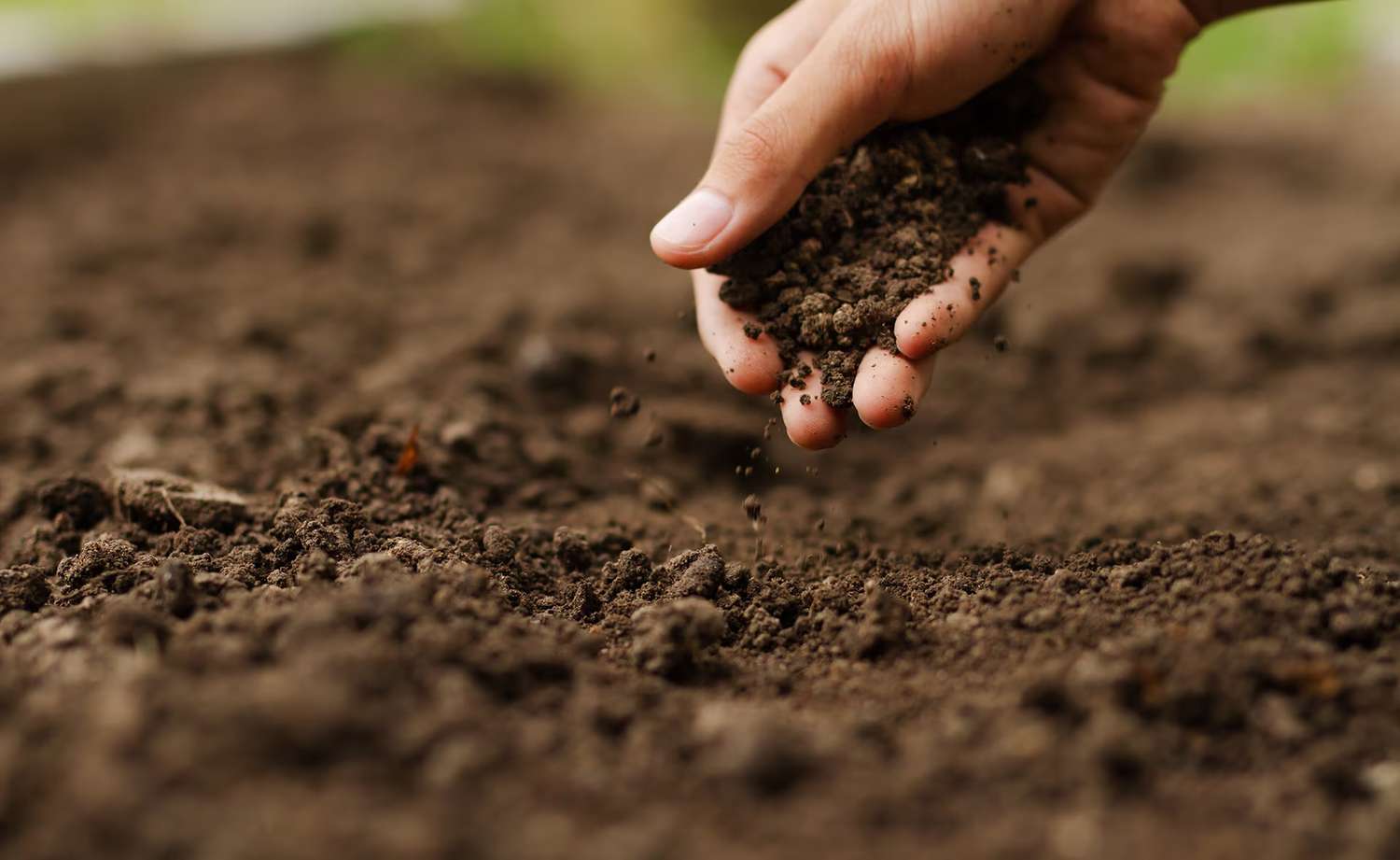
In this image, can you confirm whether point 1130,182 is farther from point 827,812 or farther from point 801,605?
point 827,812

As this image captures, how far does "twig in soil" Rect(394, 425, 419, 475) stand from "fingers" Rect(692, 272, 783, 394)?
665 millimetres

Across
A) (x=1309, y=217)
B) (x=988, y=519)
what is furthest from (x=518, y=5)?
(x=988, y=519)

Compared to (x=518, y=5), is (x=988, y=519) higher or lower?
lower

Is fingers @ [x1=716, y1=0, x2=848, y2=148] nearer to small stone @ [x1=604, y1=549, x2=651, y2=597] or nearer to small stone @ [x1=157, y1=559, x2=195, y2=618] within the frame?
small stone @ [x1=604, y1=549, x2=651, y2=597]

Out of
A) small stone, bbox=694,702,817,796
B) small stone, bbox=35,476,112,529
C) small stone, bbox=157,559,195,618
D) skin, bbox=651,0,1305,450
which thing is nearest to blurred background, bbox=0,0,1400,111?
skin, bbox=651,0,1305,450

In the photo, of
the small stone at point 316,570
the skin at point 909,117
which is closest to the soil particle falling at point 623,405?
the skin at point 909,117

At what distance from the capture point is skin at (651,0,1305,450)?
1723 mm

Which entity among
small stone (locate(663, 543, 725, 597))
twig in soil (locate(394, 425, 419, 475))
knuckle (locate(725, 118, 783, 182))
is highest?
knuckle (locate(725, 118, 783, 182))

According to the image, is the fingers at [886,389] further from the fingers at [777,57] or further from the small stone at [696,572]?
the fingers at [777,57]

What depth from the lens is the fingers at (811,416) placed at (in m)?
1.76

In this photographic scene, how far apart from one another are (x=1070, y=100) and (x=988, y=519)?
37.1 inches

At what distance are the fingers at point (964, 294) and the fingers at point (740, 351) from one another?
0.23m

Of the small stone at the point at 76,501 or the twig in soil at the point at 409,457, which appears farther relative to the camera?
the twig in soil at the point at 409,457

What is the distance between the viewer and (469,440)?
2.25 m
